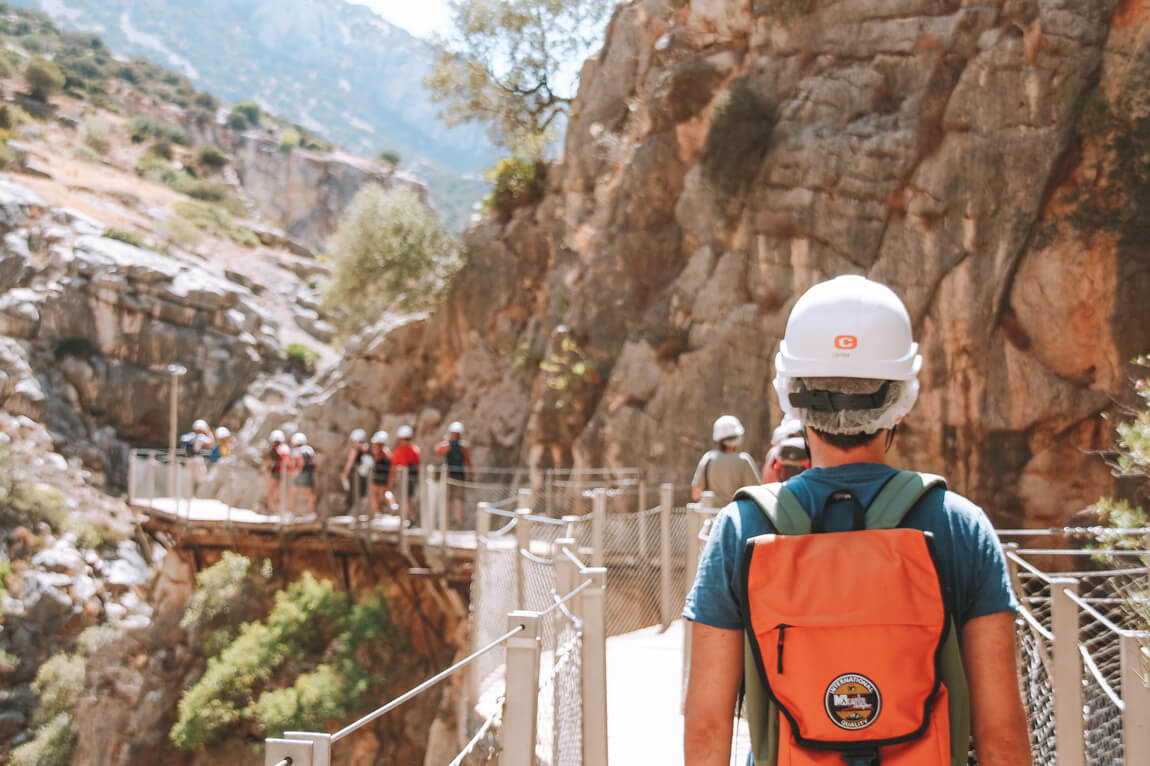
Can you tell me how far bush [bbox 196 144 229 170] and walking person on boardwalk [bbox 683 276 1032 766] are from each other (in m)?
77.1

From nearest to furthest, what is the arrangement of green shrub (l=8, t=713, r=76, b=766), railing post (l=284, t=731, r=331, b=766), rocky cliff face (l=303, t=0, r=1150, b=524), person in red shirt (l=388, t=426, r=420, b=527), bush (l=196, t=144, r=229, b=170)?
railing post (l=284, t=731, r=331, b=766) → rocky cliff face (l=303, t=0, r=1150, b=524) → person in red shirt (l=388, t=426, r=420, b=527) → green shrub (l=8, t=713, r=76, b=766) → bush (l=196, t=144, r=229, b=170)

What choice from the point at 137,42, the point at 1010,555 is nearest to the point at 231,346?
the point at 1010,555

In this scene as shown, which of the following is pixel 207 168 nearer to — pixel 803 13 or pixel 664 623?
pixel 803 13

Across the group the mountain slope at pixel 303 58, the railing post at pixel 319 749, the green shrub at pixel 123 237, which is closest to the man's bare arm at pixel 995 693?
the railing post at pixel 319 749

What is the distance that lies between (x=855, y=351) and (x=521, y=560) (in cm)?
651

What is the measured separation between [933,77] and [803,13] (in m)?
2.97

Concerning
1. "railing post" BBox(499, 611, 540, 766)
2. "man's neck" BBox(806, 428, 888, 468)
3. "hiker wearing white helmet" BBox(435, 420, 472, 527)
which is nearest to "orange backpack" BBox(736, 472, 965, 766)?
"man's neck" BBox(806, 428, 888, 468)

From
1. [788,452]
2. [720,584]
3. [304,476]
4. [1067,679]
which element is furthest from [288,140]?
[720,584]

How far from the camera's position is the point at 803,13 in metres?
17.3

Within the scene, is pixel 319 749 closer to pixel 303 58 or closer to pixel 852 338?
pixel 852 338

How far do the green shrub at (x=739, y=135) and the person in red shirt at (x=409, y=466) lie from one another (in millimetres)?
7295

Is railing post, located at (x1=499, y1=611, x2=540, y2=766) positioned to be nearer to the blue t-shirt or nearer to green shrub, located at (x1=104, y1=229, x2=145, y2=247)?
the blue t-shirt

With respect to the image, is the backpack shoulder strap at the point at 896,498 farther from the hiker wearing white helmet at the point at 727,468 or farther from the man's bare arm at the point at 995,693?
the hiker wearing white helmet at the point at 727,468

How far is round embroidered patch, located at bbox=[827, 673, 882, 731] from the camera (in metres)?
1.84
